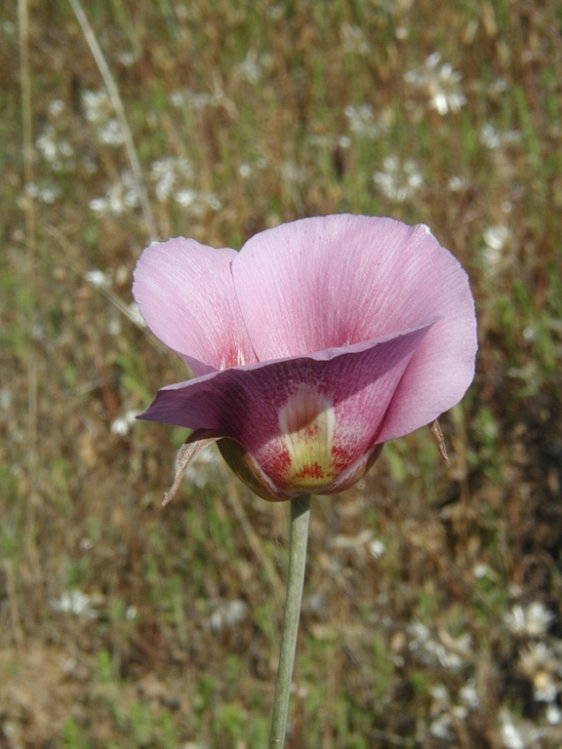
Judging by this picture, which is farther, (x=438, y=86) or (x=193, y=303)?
(x=438, y=86)

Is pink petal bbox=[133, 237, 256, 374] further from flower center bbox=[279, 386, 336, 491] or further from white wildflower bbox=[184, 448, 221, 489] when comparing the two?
white wildflower bbox=[184, 448, 221, 489]

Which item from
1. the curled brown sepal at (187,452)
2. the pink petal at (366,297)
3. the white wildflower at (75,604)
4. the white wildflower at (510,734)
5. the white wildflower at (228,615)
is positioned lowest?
the white wildflower at (75,604)

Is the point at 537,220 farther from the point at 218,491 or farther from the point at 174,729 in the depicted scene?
the point at 174,729

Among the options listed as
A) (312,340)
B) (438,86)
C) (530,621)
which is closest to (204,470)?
(530,621)

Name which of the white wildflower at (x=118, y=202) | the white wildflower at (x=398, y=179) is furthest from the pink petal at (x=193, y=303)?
the white wildflower at (x=118, y=202)

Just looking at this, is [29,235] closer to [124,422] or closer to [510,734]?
[124,422]

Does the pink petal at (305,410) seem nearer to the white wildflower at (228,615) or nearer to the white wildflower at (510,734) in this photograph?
the white wildflower at (510,734)

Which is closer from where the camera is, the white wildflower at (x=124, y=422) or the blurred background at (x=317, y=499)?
the white wildflower at (x=124, y=422)
